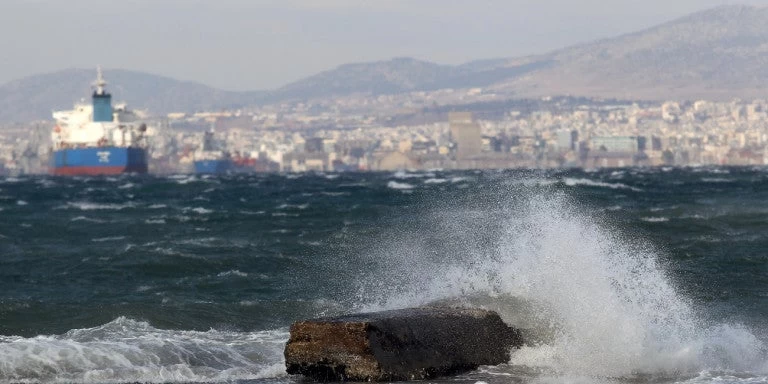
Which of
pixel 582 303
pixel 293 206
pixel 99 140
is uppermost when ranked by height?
pixel 582 303

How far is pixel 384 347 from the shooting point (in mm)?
10602

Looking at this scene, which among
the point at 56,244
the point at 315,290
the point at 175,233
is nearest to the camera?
the point at 315,290

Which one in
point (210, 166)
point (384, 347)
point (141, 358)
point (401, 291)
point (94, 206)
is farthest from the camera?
point (210, 166)

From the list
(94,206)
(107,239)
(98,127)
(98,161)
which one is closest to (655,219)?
(107,239)

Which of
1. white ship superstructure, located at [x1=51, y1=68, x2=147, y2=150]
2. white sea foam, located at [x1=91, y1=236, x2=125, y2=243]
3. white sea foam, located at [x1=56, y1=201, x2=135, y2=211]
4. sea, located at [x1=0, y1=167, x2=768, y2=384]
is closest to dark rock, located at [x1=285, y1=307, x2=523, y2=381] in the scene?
sea, located at [x1=0, y1=167, x2=768, y2=384]

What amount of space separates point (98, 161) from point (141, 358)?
122m

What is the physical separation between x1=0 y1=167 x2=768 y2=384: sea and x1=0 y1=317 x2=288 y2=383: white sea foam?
0.02 metres

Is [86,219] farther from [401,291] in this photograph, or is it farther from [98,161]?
[98,161]

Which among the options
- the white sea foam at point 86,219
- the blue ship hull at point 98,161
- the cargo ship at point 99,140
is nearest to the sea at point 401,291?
the white sea foam at point 86,219

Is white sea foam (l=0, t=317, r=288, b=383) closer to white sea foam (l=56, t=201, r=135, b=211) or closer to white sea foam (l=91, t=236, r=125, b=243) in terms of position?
white sea foam (l=91, t=236, r=125, b=243)

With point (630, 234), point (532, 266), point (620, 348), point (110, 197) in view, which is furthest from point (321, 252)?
point (110, 197)

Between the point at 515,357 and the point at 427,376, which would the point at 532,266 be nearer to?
the point at 515,357

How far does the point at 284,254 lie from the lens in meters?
24.9

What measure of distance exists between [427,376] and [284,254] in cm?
1423
